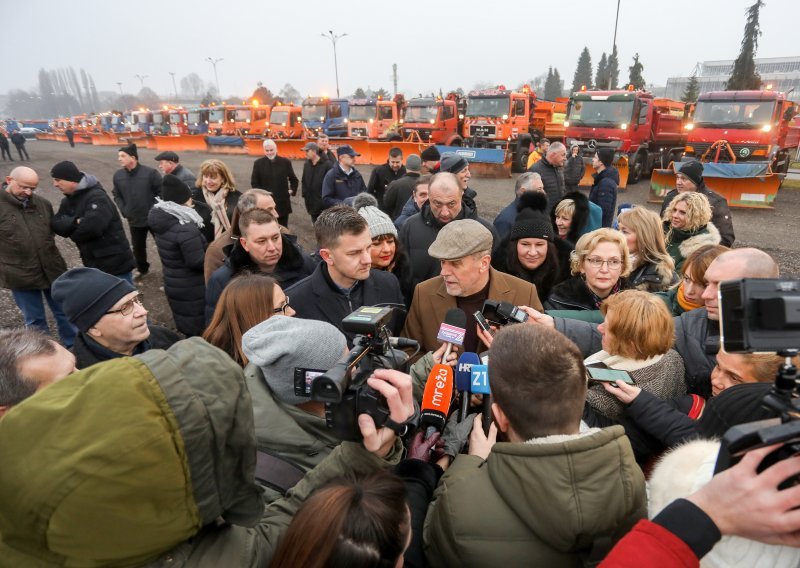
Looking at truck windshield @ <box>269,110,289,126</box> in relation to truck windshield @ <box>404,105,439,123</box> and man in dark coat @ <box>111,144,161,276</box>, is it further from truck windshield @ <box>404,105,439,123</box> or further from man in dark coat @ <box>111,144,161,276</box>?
man in dark coat @ <box>111,144,161,276</box>

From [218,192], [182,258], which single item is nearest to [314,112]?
[218,192]

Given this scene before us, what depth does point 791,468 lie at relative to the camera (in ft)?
2.89

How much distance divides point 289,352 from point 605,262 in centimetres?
234

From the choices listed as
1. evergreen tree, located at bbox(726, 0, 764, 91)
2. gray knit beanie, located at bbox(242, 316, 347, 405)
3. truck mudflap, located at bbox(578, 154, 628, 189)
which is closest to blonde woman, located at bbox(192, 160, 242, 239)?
gray knit beanie, located at bbox(242, 316, 347, 405)

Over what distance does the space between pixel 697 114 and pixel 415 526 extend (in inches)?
678

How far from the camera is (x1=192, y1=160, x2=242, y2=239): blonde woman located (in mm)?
5309

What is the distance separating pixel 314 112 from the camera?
83.3 ft

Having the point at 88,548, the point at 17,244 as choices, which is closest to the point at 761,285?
the point at 88,548

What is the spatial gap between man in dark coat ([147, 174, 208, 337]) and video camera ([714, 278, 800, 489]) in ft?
13.8

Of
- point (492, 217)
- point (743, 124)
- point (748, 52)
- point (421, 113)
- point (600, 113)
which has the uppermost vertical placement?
point (748, 52)

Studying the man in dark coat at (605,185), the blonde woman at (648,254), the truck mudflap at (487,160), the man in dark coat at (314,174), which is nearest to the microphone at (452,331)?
the blonde woman at (648,254)

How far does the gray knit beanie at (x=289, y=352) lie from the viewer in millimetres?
1636

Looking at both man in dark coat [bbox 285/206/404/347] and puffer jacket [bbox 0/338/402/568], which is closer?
puffer jacket [bbox 0/338/402/568]

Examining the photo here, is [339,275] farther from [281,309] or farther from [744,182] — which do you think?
[744,182]
